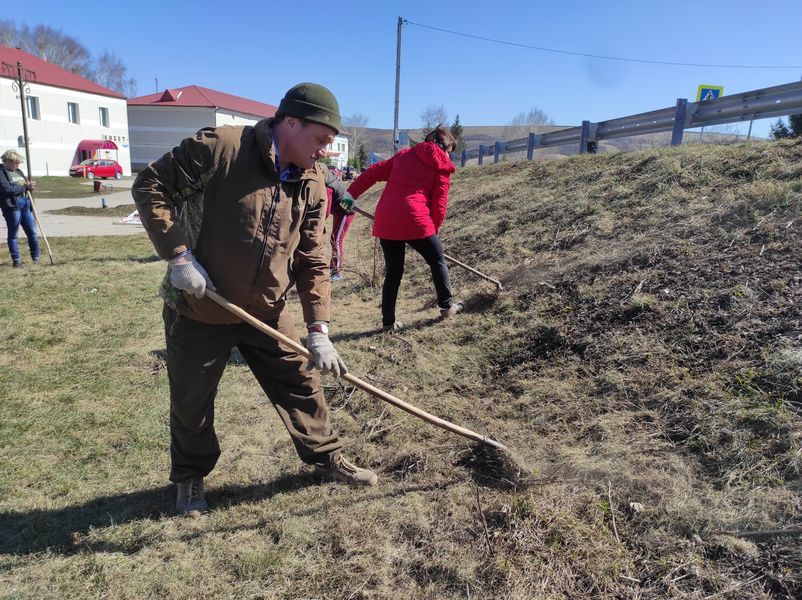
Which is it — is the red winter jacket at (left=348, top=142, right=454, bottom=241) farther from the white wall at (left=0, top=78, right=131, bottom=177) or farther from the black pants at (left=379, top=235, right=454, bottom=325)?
the white wall at (left=0, top=78, right=131, bottom=177)

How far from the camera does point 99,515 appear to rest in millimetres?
2738

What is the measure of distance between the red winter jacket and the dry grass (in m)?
0.95

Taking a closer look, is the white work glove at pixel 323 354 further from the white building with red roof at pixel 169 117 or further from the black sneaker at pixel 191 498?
the white building with red roof at pixel 169 117

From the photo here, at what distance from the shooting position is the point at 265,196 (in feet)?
7.66

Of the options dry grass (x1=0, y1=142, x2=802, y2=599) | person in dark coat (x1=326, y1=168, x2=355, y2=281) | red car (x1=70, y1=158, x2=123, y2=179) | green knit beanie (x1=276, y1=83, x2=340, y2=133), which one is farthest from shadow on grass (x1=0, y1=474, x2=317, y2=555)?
red car (x1=70, y1=158, x2=123, y2=179)

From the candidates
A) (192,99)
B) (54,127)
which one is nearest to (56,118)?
(54,127)

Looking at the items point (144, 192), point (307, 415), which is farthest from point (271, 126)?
point (307, 415)

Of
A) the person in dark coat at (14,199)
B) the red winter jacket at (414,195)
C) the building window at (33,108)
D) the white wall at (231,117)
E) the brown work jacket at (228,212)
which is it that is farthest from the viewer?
the white wall at (231,117)

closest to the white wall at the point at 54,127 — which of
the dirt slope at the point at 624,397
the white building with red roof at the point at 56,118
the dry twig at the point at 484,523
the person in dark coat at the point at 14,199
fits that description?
the white building with red roof at the point at 56,118

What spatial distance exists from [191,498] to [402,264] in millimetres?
2870

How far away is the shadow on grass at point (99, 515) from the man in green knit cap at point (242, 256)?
0.61 feet

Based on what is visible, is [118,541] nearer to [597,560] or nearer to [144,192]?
[144,192]

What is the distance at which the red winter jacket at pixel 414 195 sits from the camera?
4.82 meters

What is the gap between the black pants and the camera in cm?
496
